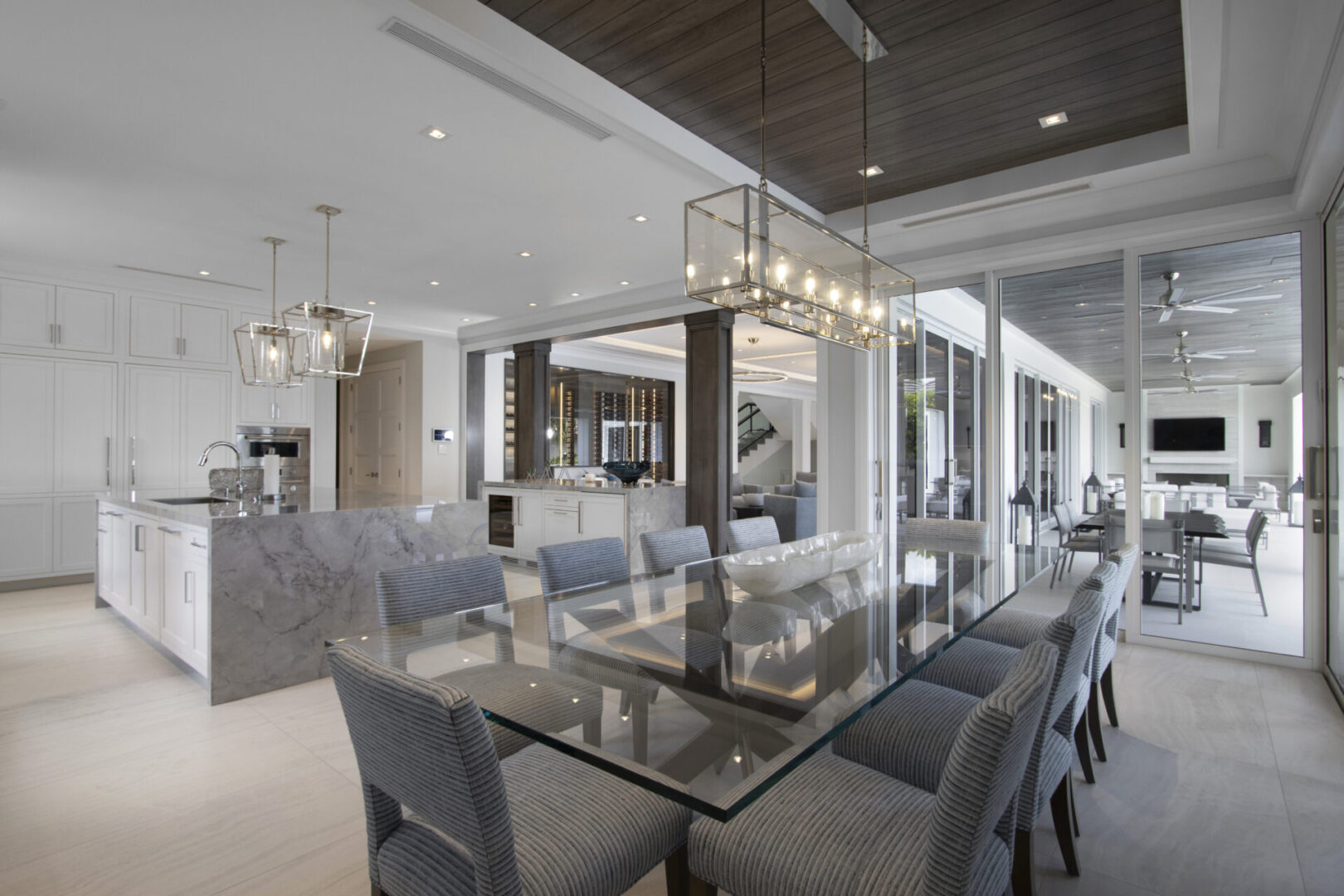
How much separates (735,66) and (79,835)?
3.51 meters

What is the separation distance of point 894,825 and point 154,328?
7.22 metres

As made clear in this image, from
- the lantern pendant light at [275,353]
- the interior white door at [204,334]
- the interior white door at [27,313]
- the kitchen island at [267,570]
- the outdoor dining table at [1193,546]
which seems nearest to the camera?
the kitchen island at [267,570]

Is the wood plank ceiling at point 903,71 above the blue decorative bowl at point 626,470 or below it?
above

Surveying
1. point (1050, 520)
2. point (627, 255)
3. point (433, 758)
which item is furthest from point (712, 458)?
point (433, 758)

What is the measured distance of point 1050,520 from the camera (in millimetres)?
4480

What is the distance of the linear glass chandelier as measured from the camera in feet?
6.91

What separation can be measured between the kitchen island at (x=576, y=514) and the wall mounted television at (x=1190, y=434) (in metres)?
3.62

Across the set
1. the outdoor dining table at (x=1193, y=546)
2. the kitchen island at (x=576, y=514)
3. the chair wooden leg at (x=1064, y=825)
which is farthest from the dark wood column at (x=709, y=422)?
the chair wooden leg at (x=1064, y=825)

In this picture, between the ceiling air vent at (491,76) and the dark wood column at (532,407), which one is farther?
the dark wood column at (532,407)

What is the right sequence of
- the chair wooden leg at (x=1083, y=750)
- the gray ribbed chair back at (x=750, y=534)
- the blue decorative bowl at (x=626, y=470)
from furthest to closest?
the blue decorative bowl at (x=626, y=470) → the gray ribbed chair back at (x=750, y=534) → the chair wooden leg at (x=1083, y=750)

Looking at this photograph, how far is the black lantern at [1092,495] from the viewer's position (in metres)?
4.28

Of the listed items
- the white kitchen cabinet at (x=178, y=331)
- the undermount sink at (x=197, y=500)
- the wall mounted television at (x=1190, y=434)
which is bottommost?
the undermount sink at (x=197, y=500)

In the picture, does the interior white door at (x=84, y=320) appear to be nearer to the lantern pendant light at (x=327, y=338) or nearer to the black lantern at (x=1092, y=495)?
the lantern pendant light at (x=327, y=338)

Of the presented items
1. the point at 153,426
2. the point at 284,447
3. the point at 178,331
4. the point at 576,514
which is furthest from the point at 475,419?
the point at 153,426
